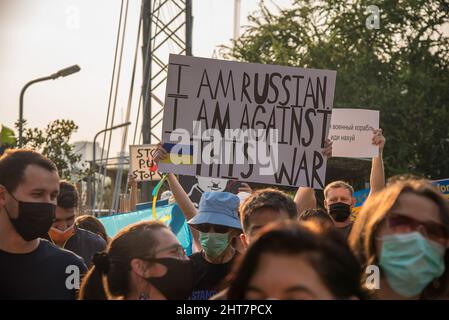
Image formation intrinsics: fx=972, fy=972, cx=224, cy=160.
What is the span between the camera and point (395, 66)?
91.8 feet

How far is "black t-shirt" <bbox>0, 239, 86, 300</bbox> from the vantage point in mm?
4262

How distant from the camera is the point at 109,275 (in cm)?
404

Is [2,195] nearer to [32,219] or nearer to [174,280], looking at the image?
[32,219]

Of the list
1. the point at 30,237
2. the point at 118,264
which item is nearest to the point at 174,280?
the point at 118,264

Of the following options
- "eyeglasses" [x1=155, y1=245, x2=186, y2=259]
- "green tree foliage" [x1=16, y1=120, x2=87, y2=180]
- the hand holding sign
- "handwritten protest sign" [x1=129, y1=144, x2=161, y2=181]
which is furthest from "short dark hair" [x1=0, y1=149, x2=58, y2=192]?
"green tree foliage" [x1=16, y1=120, x2=87, y2=180]

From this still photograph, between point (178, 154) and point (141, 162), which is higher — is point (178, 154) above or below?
above

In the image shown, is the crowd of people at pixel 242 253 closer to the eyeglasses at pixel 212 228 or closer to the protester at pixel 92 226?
the eyeglasses at pixel 212 228

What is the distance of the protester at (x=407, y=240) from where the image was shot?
3.32 metres

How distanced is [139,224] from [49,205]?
24.8 inches

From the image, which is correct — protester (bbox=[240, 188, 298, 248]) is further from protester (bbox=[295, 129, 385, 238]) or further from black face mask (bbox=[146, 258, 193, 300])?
protester (bbox=[295, 129, 385, 238])

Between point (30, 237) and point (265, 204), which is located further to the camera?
point (265, 204)

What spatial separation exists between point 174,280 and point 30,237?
857mm

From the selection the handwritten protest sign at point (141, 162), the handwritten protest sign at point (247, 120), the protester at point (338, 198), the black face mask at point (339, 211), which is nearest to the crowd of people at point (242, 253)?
the handwritten protest sign at point (247, 120)
